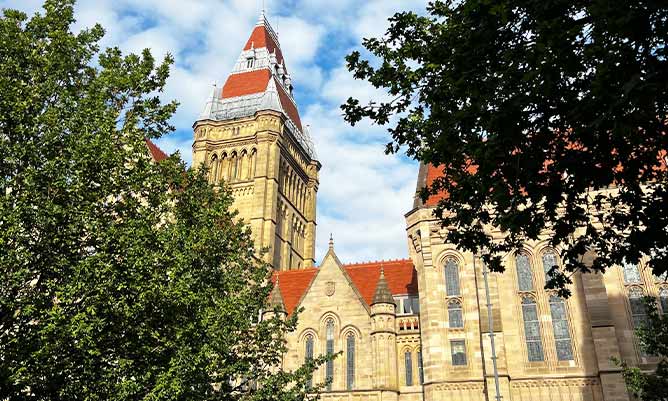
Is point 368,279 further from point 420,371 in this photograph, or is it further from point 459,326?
point 459,326

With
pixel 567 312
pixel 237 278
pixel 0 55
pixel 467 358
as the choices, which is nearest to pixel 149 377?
pixel 237 278

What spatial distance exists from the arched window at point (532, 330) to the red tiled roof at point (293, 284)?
12.7m

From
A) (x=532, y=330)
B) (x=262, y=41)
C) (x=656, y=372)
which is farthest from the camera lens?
(x=262, y=41)

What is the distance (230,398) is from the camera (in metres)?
14.9

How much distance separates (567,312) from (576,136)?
62.2 ft

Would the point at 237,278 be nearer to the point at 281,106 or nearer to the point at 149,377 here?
the point at 149,377

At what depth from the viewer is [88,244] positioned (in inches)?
445

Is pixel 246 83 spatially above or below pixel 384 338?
above

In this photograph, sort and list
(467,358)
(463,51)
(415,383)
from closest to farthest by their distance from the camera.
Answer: (463,51) < (467,358) < (415,383)

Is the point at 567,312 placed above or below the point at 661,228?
above

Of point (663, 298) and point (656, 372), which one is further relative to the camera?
point (663, 298)

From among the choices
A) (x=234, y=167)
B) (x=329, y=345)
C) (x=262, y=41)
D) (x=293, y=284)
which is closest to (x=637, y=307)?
(x=329, y=345)

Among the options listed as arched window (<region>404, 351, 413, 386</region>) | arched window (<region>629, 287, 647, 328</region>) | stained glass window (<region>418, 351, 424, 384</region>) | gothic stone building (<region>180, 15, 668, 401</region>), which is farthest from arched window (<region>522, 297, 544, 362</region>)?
arched window (<region>404, 351, 413, 386</region>)

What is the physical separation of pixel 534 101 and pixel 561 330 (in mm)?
19243
